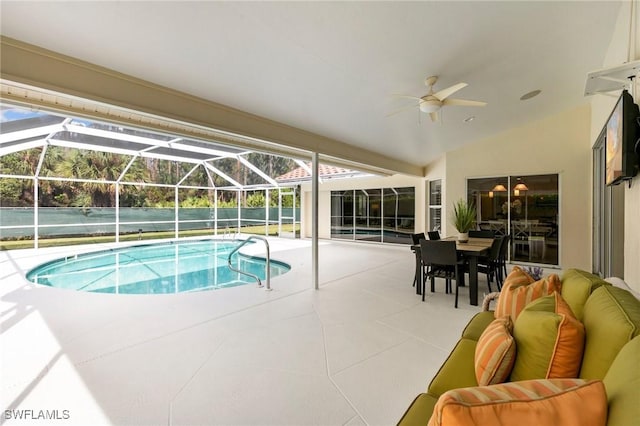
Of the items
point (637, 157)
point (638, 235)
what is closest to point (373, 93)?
point (637, 157)

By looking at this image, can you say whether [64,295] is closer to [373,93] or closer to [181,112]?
[181,112]

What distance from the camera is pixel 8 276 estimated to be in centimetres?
539

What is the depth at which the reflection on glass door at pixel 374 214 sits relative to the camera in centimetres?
978

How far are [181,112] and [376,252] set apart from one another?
22.8 feet

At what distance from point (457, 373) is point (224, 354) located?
2.01m

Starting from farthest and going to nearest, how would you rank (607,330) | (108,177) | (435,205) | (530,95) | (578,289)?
1. (108,177)
2. (435,205)
3. (530,95)
4. (578,289)
5. (607,330)

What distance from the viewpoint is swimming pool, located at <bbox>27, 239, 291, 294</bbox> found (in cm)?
593

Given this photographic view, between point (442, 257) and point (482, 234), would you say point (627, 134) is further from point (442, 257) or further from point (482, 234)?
point (482, 234)

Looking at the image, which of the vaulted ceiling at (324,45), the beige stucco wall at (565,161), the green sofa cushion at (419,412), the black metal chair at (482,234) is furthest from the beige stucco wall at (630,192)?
the beige stucco wall at (565,161)

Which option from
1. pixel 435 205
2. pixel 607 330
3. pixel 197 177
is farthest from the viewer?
pixel 197 177

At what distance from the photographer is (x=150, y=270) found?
285 inches

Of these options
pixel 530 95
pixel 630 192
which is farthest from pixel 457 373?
pixel 530 95

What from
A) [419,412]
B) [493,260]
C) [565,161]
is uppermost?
[565,161]

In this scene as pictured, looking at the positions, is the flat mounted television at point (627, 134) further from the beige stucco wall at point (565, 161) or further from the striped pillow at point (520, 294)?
the beige stucco wall at point (565, 161)
